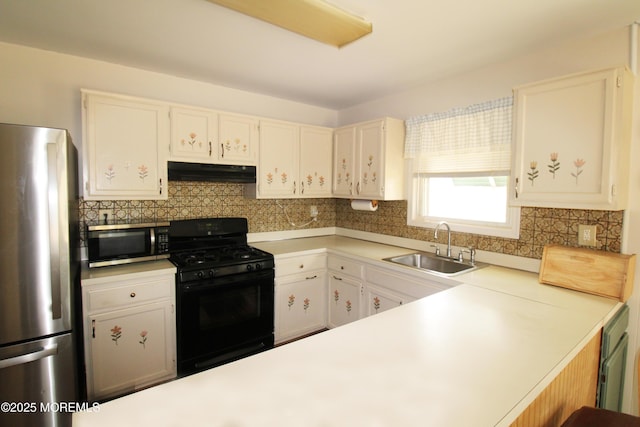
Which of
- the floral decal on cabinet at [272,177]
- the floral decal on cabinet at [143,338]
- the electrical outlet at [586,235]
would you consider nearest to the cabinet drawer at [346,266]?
the floral decal on cabinet at [272,177]

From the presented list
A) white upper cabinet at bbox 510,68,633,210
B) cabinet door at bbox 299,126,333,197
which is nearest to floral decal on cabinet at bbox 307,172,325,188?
cabinet door at bbox 299,126,333,197

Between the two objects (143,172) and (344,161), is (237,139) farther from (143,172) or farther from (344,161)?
(344,161)

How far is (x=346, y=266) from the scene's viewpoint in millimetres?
2938

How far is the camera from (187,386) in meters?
0.92

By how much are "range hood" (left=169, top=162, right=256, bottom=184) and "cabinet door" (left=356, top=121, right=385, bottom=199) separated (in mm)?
1037

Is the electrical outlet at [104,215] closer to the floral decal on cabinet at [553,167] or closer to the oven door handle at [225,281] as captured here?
the oven door handle at [225,281]

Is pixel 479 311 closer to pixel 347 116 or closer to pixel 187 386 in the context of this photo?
pixel 187 386

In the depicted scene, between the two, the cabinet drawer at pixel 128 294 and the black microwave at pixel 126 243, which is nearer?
the cabinet drawer at pixel 128 294

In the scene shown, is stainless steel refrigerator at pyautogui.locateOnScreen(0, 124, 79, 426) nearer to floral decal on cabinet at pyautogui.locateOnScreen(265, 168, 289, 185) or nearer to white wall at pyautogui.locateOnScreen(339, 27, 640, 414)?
floral decal on cabinet at pyautogui.locateOnScreen(265, 168, 289, 185)

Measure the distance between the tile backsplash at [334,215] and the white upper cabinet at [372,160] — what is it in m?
0.30

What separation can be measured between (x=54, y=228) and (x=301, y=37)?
1759 mm

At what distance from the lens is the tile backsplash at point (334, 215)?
2.02 metres

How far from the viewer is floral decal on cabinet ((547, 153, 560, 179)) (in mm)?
1785

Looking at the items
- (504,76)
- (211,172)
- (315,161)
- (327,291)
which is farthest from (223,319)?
(504,76)
